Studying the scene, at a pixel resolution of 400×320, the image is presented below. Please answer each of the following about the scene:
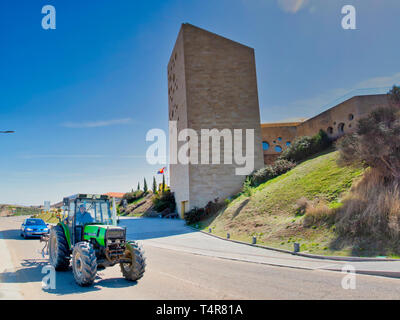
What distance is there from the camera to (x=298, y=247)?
12.0m

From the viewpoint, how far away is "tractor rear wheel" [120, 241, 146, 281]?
7.45m

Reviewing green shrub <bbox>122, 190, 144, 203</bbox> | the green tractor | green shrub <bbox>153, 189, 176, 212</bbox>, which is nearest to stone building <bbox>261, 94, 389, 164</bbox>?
green shrub <bbox>153, 189, 176, 212</bbox>

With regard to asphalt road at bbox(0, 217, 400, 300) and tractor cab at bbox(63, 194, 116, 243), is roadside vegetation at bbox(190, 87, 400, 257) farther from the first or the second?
tractor cab at bbox(63, 194, 116, 243)

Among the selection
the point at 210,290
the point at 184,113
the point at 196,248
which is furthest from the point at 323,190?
the point at 184,113

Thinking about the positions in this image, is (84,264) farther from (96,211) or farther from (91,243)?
(96,211)

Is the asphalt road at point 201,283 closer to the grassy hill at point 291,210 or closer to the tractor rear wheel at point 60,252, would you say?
the tractor rear wheel at point 60,252

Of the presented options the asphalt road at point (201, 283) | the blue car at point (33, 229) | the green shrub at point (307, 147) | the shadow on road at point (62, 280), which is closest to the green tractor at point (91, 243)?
the shadow on road at point (62, 280)

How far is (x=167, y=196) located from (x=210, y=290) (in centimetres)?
3223

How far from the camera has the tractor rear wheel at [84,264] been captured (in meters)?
6.83

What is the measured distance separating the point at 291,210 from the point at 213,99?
18035 millimetres

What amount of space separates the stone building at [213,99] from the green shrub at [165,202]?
4.27m

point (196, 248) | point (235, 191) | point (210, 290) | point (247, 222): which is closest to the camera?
point (210, 290)

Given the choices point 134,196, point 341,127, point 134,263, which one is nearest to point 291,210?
point 134,263
